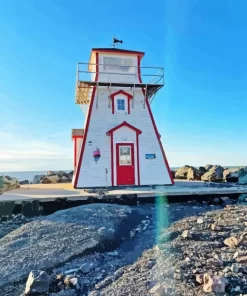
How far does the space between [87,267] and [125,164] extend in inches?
330

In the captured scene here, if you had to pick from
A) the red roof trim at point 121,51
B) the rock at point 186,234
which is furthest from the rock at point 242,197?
the red roof trim at point 121,51

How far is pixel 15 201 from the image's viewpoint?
399 inches

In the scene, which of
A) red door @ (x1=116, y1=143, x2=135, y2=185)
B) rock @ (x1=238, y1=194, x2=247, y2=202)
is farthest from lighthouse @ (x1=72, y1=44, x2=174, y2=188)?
rock @ (x1=238, y1=194, x2=247, y2=202)

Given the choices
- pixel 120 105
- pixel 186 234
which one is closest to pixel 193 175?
pixel 120 105

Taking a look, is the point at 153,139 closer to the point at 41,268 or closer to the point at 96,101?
the point at 96,101

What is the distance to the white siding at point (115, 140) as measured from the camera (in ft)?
44.2

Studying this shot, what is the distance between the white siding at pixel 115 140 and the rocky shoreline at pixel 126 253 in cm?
380

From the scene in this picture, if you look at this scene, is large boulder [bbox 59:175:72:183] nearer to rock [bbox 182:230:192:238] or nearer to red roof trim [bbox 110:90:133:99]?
red roof trim [bbox 110:90:133:99]

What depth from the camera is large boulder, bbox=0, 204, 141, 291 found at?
5.91m

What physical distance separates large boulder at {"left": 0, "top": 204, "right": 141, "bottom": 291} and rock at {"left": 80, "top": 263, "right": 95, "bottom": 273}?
1.97 feet

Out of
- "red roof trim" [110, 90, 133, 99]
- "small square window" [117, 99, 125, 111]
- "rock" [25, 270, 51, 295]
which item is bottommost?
"rock" [25, 270, 51, 295]

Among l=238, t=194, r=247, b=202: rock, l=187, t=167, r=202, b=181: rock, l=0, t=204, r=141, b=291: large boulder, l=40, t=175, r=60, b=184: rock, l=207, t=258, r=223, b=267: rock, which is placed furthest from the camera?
l=187, t=167, r=202, b=181: rock

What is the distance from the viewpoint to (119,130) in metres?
14.0

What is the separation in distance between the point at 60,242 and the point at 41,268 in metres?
1.18
